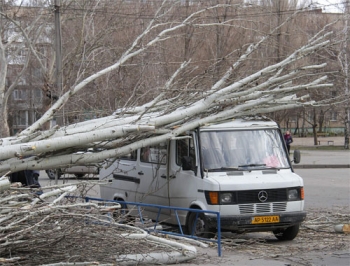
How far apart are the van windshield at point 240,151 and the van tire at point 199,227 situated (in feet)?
2.84

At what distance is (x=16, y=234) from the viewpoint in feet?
23.0

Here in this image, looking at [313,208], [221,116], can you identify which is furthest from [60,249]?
[313,208]

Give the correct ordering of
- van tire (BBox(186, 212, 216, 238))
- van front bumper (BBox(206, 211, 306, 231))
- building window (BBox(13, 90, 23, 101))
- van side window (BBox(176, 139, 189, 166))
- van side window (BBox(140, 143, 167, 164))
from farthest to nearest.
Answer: building window (BBox(13, 90, 23, 101)) → van side window (BBox(140, 143, 167, 164)) → van side window (BBox(176, 139, 189, 166)) → van tire (BBox(186, 212, 216, 238)) → van front bumper (BBox(206, 211, 306, 231))

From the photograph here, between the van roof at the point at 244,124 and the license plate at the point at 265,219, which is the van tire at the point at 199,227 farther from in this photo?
the van roof at the point at 244,124

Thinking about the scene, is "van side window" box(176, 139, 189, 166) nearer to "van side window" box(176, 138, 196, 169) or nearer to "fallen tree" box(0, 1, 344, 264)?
"van side window" box(176, 138, 196, 169)

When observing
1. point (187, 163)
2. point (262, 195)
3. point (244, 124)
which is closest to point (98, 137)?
point (187, 163)

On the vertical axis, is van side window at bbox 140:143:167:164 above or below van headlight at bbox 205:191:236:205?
above

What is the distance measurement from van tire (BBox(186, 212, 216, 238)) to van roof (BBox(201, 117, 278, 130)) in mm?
1567

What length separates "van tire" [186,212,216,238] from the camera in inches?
431

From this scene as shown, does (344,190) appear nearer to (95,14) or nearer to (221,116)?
(95,14)

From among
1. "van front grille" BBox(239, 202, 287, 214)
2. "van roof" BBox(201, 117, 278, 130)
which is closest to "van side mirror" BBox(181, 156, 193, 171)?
"van roof" BBox(201, 117, 278, 130)

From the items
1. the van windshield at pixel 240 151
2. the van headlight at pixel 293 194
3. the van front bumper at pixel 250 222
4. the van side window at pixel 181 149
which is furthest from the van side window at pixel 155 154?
the van headlight at pixel 293 194

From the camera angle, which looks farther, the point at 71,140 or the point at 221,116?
the point at 221,116

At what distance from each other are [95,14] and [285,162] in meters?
7.50
